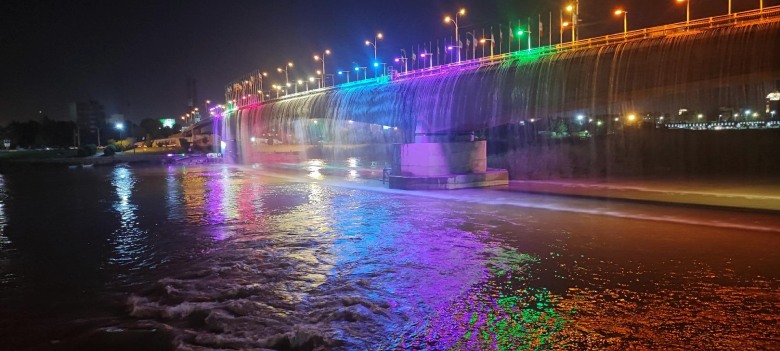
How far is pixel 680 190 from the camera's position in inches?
779

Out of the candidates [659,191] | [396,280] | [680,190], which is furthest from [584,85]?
[396,280]

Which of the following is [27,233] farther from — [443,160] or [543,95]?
[543,95]

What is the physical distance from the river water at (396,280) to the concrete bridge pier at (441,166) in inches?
246

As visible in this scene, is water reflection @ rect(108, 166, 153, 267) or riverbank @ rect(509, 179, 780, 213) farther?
riverbank @ rect(509, 179, 780, 213)

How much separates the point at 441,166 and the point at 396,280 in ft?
49.3

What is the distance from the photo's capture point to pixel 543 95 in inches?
1151

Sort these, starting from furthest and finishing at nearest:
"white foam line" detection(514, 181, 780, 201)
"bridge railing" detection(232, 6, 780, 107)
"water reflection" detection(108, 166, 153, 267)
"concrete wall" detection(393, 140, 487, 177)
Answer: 1. "concrete wall" detection(393, 140, 487, 177)
2. "bridge railing" detection(232, 6, 780, 107)
3. "white foam line" detection(514, 181, 780, 201)
4. "water reflection" detection(108, 166, 153, 267)

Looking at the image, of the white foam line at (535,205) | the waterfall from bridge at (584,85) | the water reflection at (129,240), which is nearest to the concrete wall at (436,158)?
the waterfall from bridge at (584,85)

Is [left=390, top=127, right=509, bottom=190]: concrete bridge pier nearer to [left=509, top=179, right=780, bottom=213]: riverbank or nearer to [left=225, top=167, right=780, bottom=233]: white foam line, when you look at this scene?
[left=225, top=167, right=780, bottom=233]: white foam line

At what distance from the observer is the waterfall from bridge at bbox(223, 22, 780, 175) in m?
22.8

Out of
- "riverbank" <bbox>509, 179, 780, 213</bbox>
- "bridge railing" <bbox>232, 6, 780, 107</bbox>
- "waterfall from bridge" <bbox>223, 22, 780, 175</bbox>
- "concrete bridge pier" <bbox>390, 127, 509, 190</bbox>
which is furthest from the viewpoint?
"waterfall from bridge" <bbox>223, 22, 780, 175</bbox>

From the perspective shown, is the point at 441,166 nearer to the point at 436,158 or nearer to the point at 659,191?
the point at 436,158

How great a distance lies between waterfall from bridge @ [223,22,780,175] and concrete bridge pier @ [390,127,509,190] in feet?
3.53

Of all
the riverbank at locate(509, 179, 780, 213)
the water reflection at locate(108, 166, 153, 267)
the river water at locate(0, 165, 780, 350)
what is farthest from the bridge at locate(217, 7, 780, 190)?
the water reflection at locate(108, 166, 153, 267)
